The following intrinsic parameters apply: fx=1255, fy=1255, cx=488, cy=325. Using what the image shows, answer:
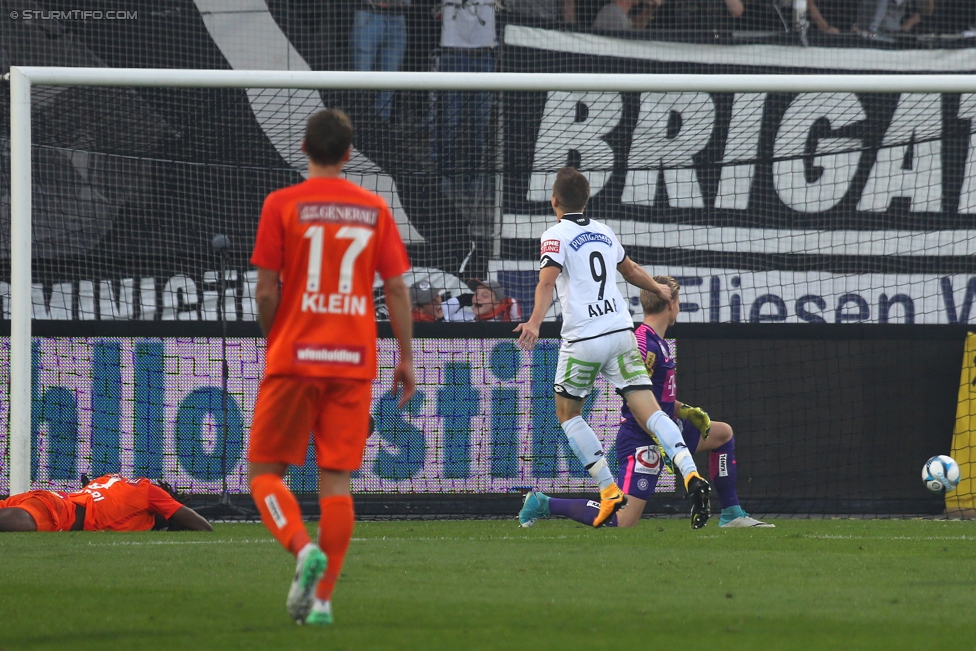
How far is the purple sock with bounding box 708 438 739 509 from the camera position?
7.83m

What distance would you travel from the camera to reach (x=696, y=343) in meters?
9.60

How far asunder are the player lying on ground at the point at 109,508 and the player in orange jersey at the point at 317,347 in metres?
4.03

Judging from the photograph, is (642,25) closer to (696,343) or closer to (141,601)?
(696,343)

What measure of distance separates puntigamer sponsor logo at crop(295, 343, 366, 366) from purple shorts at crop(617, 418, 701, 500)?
13.0 feet

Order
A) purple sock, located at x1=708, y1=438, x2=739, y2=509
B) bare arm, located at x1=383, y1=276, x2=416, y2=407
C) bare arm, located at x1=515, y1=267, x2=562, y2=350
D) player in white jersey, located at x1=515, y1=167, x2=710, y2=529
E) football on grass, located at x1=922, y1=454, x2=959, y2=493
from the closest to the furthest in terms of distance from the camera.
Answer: bare arm, located at x1=383, y1=276, x2=416, y2=407
bare arm, located at x1=515, y1=267, x2=562, y2=350
player in white jersey, located at x1=515, y1=167, x2=710, y2=529
purple sock, located at x1=708, y1=438, x2=739, y2=509
football on grass, located at x1=922, y1=454, x2=959, y2=493

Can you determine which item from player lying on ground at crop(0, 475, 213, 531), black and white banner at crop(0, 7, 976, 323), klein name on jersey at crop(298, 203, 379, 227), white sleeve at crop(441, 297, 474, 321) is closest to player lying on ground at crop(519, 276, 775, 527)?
player lying on ground at crop(0, 475, 213, 531)

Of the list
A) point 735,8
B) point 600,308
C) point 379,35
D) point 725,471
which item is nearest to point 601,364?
point 600,308

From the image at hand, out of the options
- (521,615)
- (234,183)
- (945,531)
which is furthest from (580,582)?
(234,183)

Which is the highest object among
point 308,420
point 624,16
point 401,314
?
point 624,16

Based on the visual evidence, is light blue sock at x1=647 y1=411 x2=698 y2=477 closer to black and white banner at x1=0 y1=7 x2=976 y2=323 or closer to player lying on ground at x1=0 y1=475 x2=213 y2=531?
player lying on ground at x1=0 y1=475 x2=213 y2=531

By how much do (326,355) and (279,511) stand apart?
50cm

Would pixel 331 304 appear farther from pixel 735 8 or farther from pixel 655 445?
pixel 735 8

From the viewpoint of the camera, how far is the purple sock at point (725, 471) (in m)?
7.83

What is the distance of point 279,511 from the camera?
12.6ft
